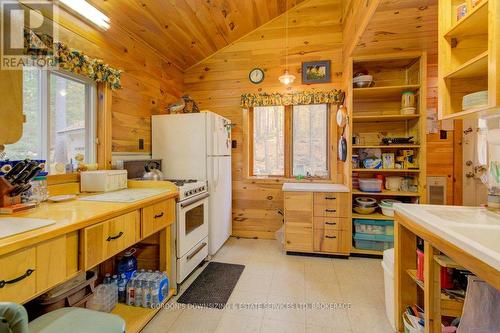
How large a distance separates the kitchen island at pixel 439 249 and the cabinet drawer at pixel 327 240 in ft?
4.03

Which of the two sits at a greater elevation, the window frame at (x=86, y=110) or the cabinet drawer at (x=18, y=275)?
the window frame at (x=86, y=110)

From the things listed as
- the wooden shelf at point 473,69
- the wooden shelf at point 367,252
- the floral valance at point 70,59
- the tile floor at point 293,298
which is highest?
the floral valance at point 70,59

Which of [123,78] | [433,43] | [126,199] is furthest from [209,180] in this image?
[433,43]

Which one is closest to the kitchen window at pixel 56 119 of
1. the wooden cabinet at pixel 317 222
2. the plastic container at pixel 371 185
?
the wooden cabinet at pixel 317 222

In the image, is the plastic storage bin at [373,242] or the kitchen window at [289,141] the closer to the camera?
the plastic storage bin at [373,242]

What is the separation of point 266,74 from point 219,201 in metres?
1.92

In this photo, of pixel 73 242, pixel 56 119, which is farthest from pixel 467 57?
pixel 56 119

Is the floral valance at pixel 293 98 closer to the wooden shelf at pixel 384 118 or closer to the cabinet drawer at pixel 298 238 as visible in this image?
the wooden shelf at pixel 384 118

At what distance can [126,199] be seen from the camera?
158cm

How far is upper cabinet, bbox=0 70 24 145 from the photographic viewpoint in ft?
3.88

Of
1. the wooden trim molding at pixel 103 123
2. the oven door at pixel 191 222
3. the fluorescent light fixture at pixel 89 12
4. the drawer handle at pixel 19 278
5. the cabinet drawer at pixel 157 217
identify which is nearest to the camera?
the drawer handle at pixel 19 278

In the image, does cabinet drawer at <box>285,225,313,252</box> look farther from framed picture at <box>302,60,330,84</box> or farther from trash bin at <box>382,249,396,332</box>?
framed picture at <box>302,60,330,84</box>

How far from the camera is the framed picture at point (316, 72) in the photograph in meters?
3.20

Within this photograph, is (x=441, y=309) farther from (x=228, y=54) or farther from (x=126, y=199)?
(x=228, y=54)
